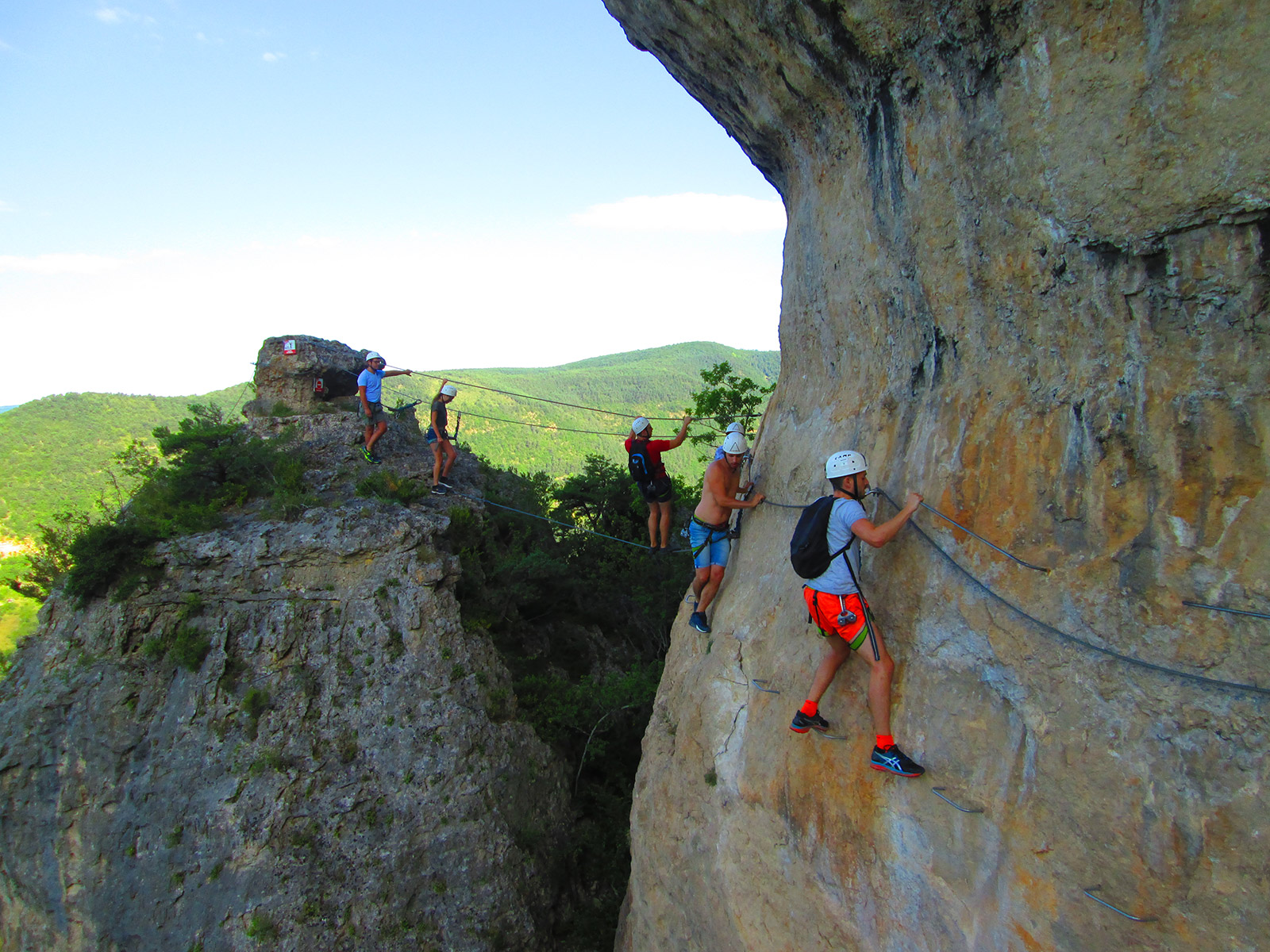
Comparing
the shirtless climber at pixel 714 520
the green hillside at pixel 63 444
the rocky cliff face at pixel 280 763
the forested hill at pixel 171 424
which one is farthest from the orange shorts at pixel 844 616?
the green hillside at pixel 63 444

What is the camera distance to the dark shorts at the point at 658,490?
9695mm

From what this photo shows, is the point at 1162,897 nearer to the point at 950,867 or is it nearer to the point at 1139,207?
the point at 950,867

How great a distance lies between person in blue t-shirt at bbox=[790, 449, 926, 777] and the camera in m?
4.93

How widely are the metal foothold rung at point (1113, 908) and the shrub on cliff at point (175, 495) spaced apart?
499 inches

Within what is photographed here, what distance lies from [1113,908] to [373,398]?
13.3 meters

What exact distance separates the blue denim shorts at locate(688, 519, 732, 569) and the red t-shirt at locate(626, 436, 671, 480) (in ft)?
4.89

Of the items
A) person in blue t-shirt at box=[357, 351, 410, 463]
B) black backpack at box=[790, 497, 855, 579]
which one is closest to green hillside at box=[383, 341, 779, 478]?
person in blue t-shirt at box=[357, 351, 410, 463]

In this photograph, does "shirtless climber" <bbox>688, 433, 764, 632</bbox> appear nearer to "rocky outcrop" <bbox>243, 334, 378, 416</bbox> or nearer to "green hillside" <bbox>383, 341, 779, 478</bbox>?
"rocky outcrop" <bbox>243, 334, 378, 416</bbox>

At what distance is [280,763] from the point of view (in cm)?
1133

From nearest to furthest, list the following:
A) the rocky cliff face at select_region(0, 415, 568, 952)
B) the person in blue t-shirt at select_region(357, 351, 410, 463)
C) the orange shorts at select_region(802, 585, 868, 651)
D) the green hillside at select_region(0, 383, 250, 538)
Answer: the orange shorts at select_region(802, 585, 868, 651)
the rocky cliff face at select_region(0, 415, 568, 952)
the person in blue t-shirt at select_region(357, 351, 410, 463)
the green hillside at select_region(0, 383, 250, 538)

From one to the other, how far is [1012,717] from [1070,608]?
734 mm

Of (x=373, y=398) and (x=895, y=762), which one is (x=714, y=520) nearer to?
(x=895, y=762)

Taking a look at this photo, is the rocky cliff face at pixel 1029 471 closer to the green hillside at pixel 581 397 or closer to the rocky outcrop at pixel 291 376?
the rocky outcrop at pixel 291 376

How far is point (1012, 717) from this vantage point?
440 centimetres
